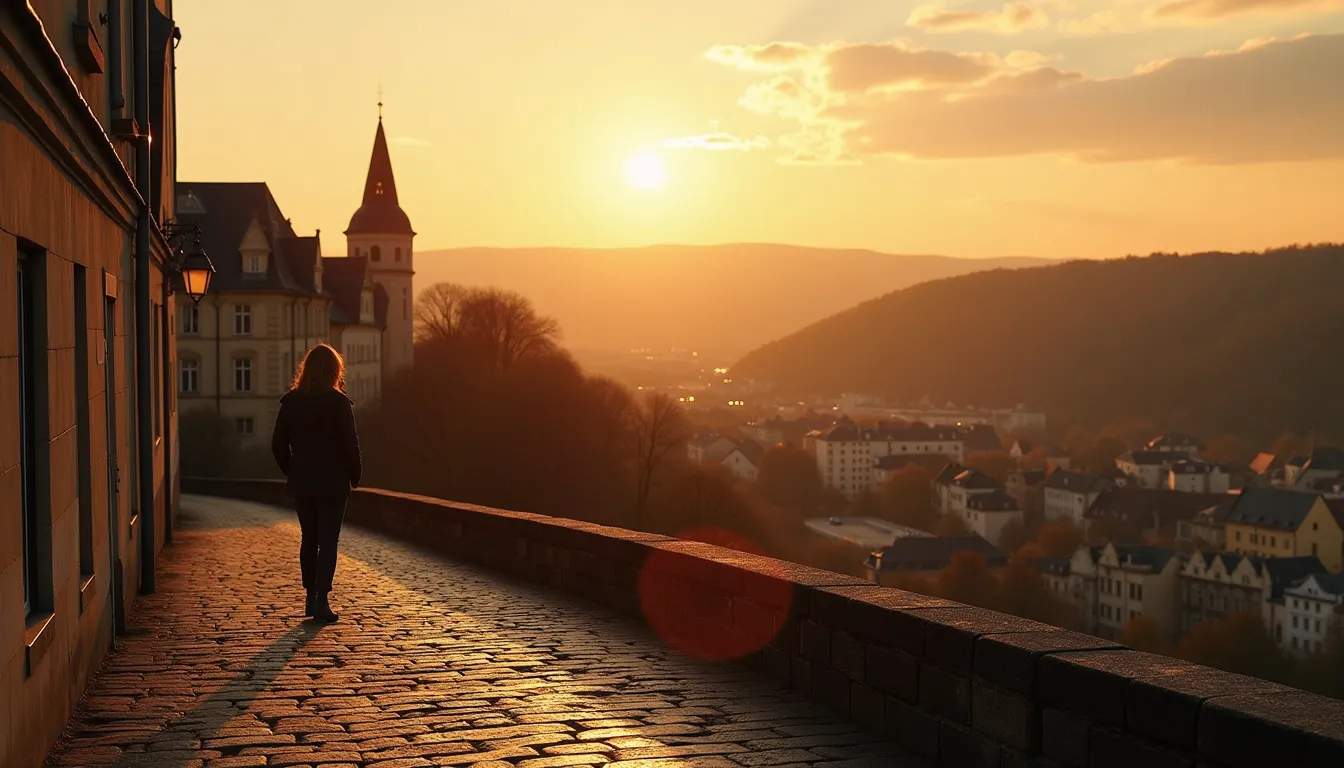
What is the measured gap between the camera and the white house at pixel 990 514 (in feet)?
462

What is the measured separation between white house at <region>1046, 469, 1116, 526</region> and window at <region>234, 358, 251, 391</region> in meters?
95.3

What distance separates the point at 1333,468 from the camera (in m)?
141

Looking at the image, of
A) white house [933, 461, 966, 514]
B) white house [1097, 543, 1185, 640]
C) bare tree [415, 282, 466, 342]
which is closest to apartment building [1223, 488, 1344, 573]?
white house [1097, 543, 1185, 640]

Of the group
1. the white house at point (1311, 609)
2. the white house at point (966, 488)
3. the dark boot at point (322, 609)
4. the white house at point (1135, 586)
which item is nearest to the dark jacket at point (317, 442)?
the dark boot at point (322, 609)

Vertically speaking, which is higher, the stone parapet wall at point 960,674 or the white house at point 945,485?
the stone parapet wall at point 960,674

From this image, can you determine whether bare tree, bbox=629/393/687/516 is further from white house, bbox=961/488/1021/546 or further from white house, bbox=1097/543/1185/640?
white house, bbox=961/488/1021/546

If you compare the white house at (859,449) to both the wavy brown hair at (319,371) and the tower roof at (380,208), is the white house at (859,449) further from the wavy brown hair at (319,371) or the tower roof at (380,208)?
the wavy brown hair at (319,371)

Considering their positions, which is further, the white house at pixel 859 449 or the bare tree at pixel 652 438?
the white house at pixel 859 449

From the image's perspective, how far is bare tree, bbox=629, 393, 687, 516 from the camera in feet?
256

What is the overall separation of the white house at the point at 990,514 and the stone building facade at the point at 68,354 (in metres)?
132

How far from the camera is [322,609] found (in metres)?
10.1

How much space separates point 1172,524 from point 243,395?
9419 centimetres

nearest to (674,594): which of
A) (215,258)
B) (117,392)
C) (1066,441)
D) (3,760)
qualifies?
(117,392)

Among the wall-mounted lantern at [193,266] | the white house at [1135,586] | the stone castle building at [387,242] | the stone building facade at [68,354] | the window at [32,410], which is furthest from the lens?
the white house at [1135,586]
